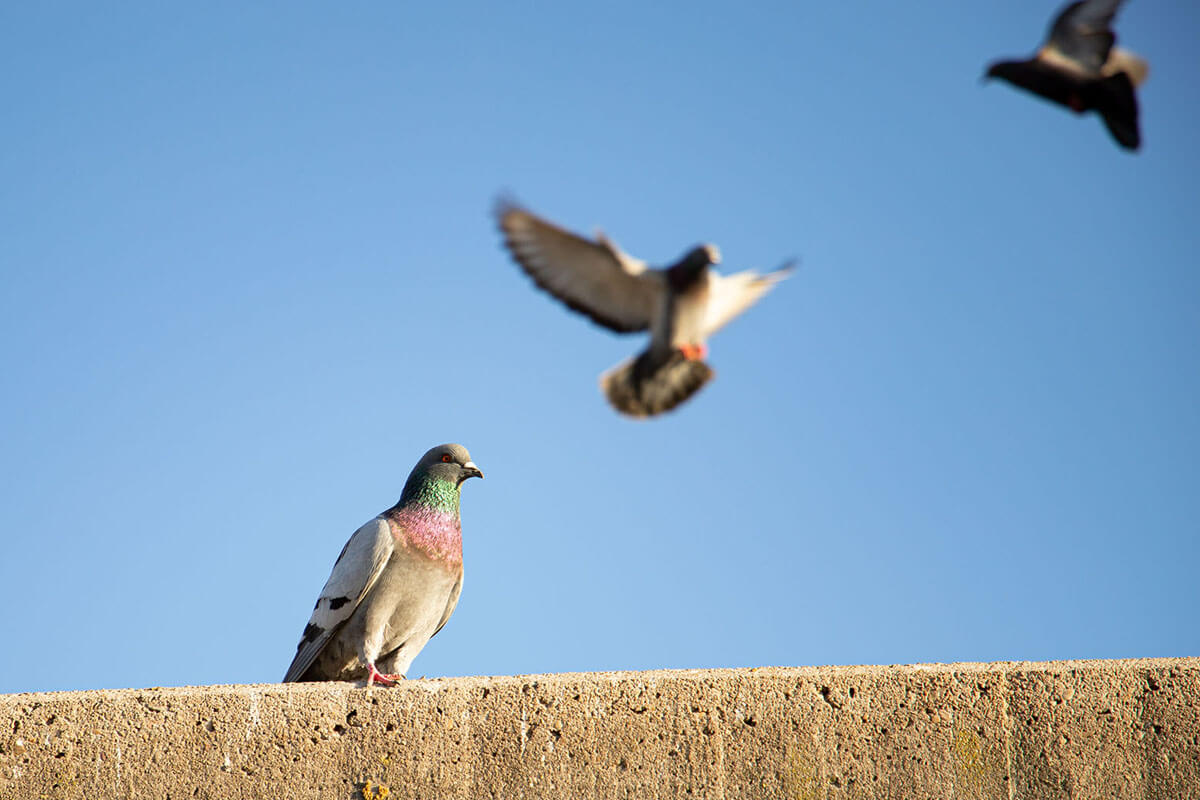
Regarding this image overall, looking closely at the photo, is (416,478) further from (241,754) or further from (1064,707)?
(1064,707)

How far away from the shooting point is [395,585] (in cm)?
616

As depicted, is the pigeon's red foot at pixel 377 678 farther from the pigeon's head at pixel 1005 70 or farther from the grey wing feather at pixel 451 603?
the pigeon's head at pixel 1005 70

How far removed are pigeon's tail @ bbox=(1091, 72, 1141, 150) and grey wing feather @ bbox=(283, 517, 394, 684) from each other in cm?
502

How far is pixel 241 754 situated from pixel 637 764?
5.03 ft

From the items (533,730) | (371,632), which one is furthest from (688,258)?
(371,632)

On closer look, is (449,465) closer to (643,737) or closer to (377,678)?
(377,678)

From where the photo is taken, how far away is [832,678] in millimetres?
5035

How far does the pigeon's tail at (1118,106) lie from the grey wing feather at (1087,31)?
0.03 metres

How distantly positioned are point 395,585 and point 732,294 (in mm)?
4506

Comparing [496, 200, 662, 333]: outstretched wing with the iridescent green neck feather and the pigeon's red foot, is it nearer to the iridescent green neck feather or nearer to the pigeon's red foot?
the pigeon's red foot

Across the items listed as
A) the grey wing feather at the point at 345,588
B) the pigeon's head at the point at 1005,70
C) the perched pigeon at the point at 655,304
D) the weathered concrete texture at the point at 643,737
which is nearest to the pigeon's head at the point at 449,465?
the grey wing feather at the point at 345,588

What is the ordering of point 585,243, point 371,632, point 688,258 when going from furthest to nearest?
point 371,632, point 585,243, point 688,258

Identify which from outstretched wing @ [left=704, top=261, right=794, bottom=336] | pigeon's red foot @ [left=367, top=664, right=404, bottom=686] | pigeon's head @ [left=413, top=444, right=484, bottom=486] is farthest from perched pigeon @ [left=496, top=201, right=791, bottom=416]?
pigeon's head @ [left=413, top=444, right=484, bottom=486]

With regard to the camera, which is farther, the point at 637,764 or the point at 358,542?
the point at 358,542
